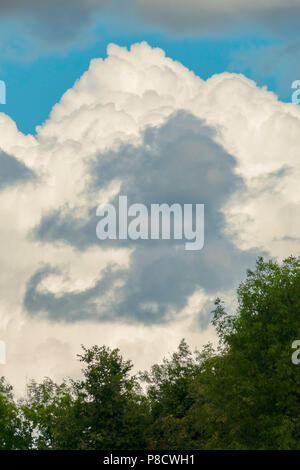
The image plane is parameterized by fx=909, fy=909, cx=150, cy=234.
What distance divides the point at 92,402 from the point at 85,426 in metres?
1.90

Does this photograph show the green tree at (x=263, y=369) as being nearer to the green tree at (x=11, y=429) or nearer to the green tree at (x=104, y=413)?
the green tree at (x=104, y=413)

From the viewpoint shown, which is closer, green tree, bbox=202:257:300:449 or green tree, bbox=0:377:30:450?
green tree, bbox=202:257:300:449

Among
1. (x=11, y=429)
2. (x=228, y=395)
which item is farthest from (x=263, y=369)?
(x=11, y=429)

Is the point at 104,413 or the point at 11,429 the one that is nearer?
the point at 104,413

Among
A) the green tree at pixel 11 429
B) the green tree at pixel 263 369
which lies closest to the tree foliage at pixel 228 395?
the green tree at pixel 263 369

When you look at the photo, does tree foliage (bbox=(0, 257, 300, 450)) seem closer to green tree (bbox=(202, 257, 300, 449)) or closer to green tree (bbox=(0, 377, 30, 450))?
green tree (bbox=(202, 257, 300, 449))

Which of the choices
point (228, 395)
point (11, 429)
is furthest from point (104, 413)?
point (11, 429)

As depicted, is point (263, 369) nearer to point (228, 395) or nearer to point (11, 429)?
point (228, 395)

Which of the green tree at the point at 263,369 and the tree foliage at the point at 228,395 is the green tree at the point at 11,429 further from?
the green tree at the point at 263,369

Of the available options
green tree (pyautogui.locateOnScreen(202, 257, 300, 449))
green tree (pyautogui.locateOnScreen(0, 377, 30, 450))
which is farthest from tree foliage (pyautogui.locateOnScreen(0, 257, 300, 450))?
green tree (pyautogui.locateOnScreen(0, 377, 30, 450))

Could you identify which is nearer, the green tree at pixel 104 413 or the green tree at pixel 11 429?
the green tree at pixel 104 413

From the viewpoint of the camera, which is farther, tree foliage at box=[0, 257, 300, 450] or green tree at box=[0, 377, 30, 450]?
green tree at box=[0, 377, 30, 450]
